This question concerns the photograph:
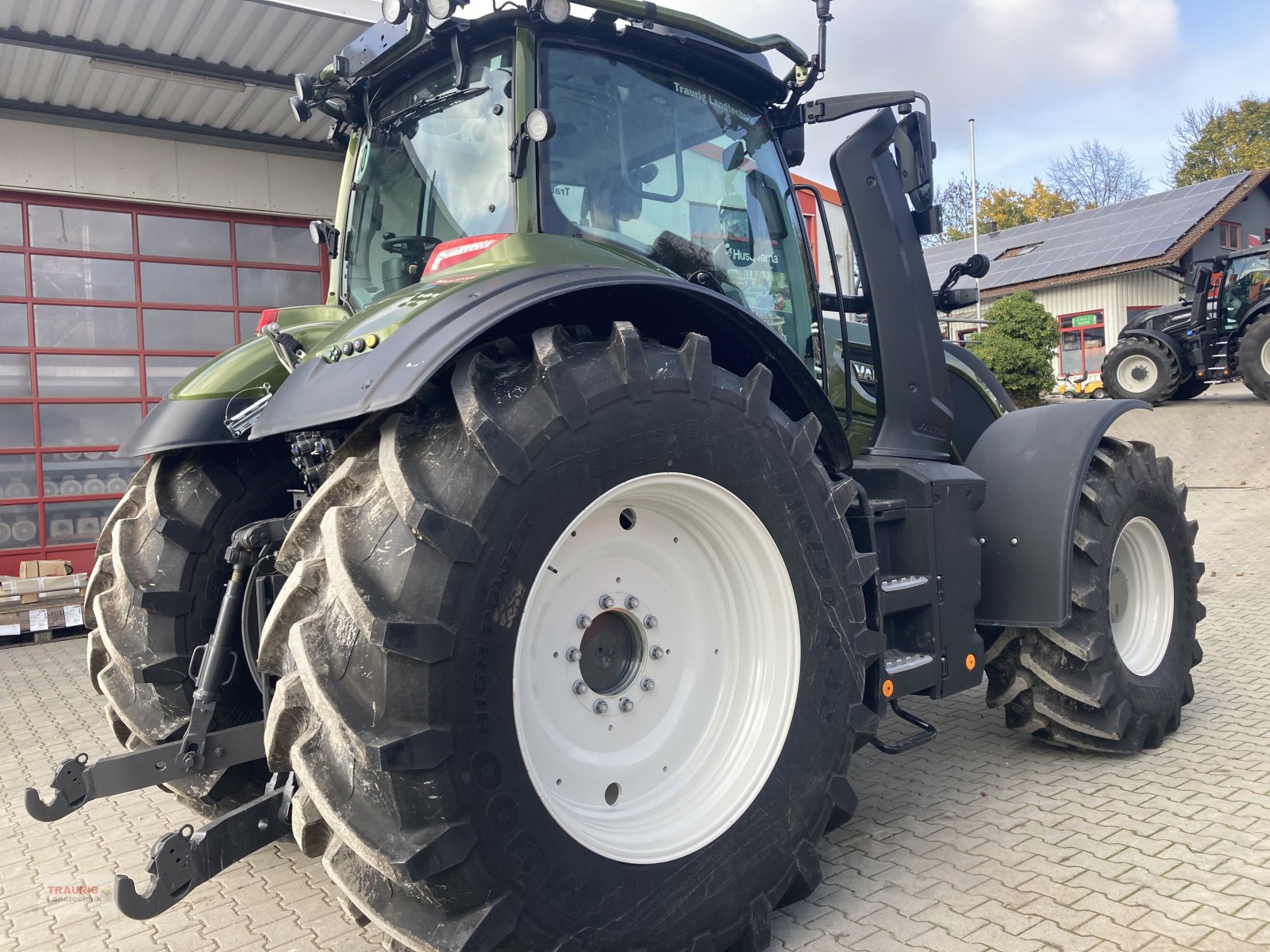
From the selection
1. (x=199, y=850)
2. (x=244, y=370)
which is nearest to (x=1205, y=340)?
(x=244, y=370)

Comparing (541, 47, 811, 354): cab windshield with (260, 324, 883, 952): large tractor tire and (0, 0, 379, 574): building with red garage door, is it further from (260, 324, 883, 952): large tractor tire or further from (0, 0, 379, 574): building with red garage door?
(0, 0, 379, 574): building with red garage door

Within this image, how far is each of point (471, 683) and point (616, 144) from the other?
→ 72.5 inches

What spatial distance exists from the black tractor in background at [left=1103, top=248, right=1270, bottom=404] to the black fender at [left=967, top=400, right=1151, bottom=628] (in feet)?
46.0

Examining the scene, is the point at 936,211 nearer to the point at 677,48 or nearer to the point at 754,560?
the point at 677,48

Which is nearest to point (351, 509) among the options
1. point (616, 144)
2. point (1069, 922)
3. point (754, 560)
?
point (754, 560)

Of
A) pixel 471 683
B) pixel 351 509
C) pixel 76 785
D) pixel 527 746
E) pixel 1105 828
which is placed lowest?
pixel 1105 828

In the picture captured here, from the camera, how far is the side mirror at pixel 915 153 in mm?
3832

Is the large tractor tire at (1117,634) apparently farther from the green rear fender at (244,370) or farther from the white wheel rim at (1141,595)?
the green rear fender at (244,370)

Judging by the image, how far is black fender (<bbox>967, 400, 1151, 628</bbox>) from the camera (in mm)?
3717

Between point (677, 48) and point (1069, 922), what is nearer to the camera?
point (1069, 922)

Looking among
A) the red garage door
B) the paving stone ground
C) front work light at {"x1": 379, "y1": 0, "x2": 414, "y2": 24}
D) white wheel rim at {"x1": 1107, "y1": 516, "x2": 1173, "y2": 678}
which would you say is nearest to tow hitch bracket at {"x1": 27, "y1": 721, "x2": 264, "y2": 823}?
the paving stone ground

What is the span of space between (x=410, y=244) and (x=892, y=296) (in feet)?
6.11

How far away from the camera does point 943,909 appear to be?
2826 mm

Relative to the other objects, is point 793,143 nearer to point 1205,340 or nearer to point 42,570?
point 42,570
